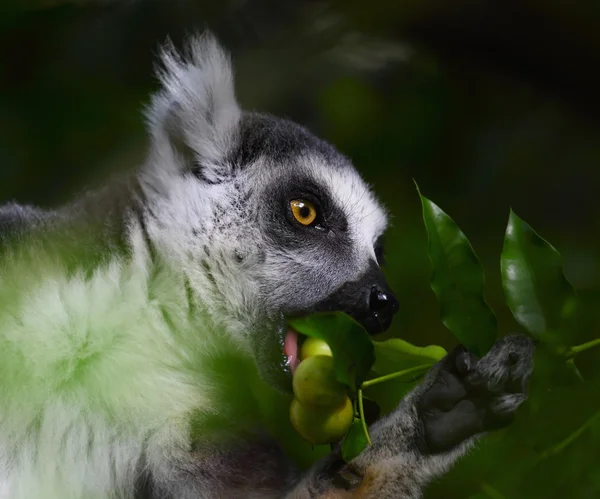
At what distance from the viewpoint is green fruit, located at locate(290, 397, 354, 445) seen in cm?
125

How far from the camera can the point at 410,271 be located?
101 inches

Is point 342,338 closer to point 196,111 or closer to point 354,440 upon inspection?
point 354,440

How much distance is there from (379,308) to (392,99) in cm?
129

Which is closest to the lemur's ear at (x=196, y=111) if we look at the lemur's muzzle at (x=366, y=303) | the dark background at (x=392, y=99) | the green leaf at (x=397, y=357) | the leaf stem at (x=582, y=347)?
the dark background at (x=392, y=99)

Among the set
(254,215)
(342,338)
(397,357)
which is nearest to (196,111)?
(254,215)

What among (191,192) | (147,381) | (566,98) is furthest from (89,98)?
(566,98)

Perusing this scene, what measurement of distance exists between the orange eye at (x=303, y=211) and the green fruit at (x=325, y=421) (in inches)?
27.2

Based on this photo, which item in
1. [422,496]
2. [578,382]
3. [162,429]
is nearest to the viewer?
[578,382]

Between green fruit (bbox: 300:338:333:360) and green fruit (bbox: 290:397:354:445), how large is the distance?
105 millimetres

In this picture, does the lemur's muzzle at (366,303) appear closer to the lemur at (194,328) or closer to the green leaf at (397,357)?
the lemur at (194,328)

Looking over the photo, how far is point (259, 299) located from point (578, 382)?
0.82m

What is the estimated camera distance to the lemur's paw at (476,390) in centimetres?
120

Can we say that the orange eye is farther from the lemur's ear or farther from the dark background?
the dark background

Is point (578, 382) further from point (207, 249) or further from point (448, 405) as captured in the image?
point (207, 249)
